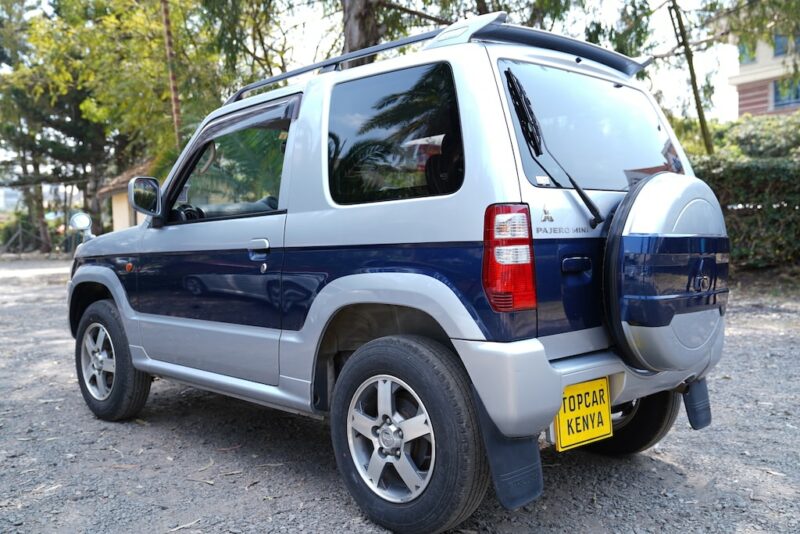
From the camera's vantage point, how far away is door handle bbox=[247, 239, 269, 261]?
11.1ft

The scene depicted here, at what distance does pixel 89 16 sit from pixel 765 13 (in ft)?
52.8

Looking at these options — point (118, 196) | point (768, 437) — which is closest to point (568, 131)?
point (768, 437)

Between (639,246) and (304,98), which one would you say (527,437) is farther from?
(304,98)

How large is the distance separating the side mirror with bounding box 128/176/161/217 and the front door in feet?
0.19

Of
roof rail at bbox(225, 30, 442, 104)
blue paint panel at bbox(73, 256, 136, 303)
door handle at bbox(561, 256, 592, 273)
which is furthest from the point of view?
blue paint panel at bbox(73, 256, 136, 303)

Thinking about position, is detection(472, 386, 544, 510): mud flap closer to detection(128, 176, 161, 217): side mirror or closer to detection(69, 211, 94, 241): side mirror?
detection(128, 176, 161, 217): side mirror

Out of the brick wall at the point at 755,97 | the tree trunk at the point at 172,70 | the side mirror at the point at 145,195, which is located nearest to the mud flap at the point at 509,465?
the side mirror at the point at 145,195

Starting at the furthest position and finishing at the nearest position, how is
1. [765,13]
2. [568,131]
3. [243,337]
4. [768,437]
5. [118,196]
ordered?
[118,196], [765,13], [768,437], [243,337], [568,131]

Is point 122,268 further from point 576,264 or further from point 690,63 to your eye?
point 690,63

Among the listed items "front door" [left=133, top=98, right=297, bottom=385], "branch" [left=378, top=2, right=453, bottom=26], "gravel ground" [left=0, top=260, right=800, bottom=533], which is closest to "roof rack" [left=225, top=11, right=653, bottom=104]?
"front door" [left=133, top=98, right=297, bottom=385]

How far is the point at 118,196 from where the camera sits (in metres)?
26.4

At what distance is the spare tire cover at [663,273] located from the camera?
2.68 metres

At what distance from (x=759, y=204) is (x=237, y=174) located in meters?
8.48

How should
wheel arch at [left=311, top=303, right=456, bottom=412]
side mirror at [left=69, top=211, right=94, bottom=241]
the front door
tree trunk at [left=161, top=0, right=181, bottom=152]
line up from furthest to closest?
1. tree trunk at [left=161, top=0, right=181, bottom=152]
2. side mirror at [left=69, top=211, right=94, bottom=241]
3. the front door
4. wheel arch at [left=311, top=303, right=456, bottom=412]
